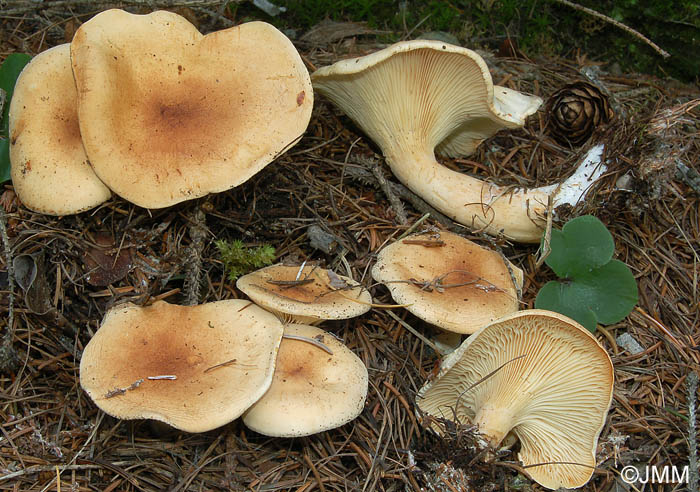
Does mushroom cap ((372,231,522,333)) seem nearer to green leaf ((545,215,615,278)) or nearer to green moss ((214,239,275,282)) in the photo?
green leaf ((545,215,615,278))

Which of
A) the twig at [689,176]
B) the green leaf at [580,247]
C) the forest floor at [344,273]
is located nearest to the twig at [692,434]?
the forest floor at [344,273]

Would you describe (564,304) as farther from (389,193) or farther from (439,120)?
(439,120)

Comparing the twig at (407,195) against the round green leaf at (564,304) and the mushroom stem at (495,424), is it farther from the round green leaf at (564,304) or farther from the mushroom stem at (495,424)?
the mushroom stem at (495,424)

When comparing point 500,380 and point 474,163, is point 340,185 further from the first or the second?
point 500,380

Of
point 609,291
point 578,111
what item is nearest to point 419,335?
point 609,291

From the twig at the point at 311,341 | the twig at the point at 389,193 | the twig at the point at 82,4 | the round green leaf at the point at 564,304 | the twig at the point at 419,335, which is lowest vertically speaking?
the twig at the point at 419,335

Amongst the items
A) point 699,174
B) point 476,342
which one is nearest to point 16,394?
point 476,342
